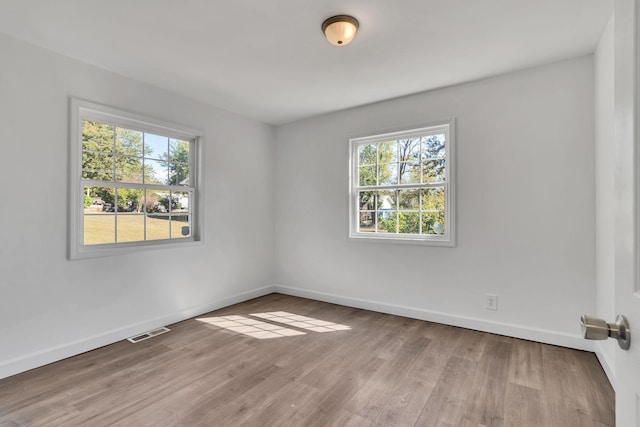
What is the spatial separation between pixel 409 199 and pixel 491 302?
133 cm

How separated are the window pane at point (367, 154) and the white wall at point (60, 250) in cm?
179

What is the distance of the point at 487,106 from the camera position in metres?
2.96

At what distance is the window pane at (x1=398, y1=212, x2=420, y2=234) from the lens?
136 inches

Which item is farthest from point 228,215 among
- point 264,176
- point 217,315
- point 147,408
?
point 147,408

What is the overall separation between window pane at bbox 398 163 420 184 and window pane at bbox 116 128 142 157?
284 cm

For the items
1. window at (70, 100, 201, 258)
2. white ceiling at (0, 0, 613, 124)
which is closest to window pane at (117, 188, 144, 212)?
window at (70, 100, 201, 258)

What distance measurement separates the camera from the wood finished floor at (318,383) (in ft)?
5.84

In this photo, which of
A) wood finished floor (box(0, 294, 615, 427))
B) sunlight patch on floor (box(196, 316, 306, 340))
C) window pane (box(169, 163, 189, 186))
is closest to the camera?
wood finished floor (box(0, 294, 615, 427))

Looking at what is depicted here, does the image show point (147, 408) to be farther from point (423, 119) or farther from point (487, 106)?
point (487, 106)

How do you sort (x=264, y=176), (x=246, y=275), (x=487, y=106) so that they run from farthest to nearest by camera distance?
(x=264, y=176), (x=246, y=275), (x=487, y=106)

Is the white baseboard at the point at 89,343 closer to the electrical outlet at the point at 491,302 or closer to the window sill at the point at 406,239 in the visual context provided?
the window sill at the point at 406,239

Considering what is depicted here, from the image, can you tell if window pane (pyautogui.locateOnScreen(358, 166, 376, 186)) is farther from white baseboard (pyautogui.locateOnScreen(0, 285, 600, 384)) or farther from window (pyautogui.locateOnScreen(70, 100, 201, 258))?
window (pyautogui.locateOnScreen(70, 100, 201, 258))

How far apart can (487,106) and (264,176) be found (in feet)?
9.49

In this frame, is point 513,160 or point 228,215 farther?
point 228,215
